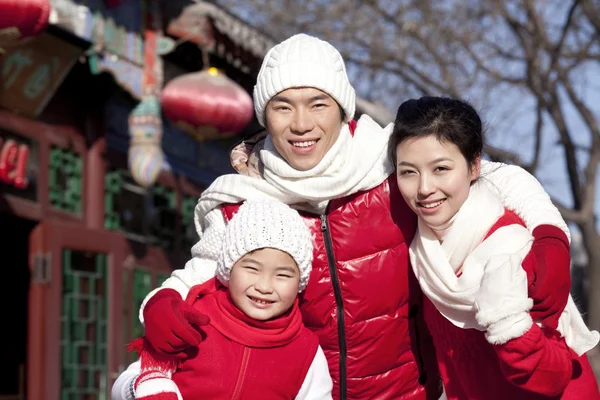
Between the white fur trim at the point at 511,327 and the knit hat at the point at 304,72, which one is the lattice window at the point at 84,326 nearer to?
the knit hat at the point at 304,72

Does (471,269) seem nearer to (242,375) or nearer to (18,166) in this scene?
(242,375)

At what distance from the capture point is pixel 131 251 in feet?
32.3

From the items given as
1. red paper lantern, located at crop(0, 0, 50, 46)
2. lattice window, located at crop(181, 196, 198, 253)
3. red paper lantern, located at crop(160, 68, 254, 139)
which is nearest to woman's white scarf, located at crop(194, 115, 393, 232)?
red paper lantern, located at crop(0, 0, 50, 46)

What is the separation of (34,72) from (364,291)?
5.10 m

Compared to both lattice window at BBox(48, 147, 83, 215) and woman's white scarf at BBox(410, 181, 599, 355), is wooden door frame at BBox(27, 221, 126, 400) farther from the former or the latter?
woman's white scarf at BBox(410, 181, 599, 355)

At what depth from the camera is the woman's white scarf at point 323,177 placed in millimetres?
3893

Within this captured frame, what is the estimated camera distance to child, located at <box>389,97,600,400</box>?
3.36m

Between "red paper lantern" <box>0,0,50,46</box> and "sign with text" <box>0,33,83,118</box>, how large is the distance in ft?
4.27

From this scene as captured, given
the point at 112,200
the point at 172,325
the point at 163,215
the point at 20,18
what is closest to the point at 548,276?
the point at 172,325

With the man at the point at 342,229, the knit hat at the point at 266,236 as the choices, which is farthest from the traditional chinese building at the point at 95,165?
the knit hat at the point at 266,236

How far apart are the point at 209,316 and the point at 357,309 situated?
55 centimetres

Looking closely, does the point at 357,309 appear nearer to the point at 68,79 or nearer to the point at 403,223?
the point at 403,223

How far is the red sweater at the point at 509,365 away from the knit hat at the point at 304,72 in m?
0.81

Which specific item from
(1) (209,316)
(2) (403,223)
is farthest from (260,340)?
(2) (403,223)
